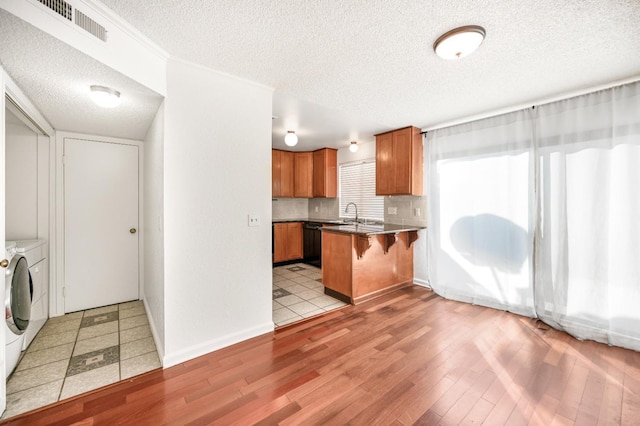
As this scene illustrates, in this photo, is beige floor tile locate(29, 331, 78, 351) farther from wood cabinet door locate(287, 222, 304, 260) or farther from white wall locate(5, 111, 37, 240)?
wood cabinet door locate(287, 222, 304, 260)

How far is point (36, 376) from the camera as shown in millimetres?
1888

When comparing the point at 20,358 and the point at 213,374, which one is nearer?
the point at 213,374

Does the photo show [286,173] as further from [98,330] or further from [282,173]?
[98,330]

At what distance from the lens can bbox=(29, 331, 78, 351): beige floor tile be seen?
227 centimetres

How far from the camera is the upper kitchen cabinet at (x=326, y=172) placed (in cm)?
541

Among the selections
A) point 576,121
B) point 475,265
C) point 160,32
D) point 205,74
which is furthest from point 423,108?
point 160,32

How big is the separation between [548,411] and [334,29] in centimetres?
276

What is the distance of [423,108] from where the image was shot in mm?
3094

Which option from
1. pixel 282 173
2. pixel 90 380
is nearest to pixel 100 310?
pixel 90 380

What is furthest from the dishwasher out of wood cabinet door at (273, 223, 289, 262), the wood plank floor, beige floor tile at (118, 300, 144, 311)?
beige floor tile at (118, 300, 144, 311)

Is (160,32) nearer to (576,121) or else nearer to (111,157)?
(111,157)

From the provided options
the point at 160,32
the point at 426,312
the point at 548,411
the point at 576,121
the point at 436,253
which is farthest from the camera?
the point at 436,253

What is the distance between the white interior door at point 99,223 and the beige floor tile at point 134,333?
98cm

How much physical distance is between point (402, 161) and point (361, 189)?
4.37 feet
